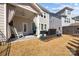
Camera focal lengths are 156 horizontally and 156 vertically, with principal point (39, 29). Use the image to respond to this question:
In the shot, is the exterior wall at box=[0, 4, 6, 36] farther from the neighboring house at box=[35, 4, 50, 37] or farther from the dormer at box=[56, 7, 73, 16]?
the dormer at box=[56, 7, 73, 16]

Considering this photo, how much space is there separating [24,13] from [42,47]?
67 centimetres

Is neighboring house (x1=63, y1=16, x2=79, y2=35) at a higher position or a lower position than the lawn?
higher

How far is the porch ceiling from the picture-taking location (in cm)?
267

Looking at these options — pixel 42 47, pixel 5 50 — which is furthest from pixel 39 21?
pixel 5 50

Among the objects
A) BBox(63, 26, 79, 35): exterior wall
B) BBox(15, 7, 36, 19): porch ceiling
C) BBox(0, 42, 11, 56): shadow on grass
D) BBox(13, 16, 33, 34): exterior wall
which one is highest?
BBox(15, 7, 36, 19): porch ceiling

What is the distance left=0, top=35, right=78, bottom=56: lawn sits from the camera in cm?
262

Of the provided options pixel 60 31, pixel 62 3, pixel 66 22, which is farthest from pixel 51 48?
pixel 62 3

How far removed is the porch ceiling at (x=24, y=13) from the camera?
267 cm

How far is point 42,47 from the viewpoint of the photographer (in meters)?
2.67

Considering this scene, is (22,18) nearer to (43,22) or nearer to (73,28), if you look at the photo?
(43,22)

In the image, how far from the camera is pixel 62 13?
8.99 feet

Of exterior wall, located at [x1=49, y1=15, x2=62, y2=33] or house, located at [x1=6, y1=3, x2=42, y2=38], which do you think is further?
exterior wall, located at [x1=49, y1=15, x2=62, y2=33]

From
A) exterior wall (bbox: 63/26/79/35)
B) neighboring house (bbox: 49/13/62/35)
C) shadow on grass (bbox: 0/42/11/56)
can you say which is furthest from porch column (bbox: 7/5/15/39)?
exterior wall (bbox: 63/26/79/35)

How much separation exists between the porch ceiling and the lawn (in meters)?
0.43
